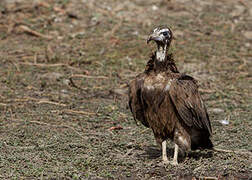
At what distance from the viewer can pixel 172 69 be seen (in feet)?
20.9

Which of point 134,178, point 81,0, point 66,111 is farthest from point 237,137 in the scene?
point 81,0

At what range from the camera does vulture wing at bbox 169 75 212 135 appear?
6109mm

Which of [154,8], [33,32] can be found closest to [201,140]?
[33,32]

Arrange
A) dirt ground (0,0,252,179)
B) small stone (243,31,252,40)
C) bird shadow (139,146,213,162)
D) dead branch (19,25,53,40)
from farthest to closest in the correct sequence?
1. small stone (243,31,252,40)
2. dead branch (19,25,53,40)
3. bird shadow (139,146,213,162)
4. dirt ground (0,0,252,179)

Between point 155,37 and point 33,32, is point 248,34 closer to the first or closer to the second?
point 33,32

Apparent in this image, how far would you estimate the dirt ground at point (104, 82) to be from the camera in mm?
6344

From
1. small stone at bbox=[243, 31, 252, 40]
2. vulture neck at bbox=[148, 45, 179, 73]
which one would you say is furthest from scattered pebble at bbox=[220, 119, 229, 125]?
small stone at bbox=[243, 31, 252, 40]

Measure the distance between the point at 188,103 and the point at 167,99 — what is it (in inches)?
A: 9.3

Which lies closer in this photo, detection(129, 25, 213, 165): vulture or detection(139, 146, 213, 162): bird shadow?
detection(129, 25, 213, 165): vulture

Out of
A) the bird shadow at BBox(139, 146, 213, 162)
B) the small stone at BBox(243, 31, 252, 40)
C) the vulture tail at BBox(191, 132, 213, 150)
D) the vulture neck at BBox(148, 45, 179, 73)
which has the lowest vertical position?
the bird shadow at BBox(139, 146, 213, 162)

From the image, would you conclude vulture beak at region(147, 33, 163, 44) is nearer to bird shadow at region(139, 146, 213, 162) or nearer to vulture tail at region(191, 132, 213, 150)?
vulture tail at region(191, 132, 213, 150)

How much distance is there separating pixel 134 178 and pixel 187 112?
0.93 metres

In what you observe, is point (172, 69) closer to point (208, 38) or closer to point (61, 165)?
point (61, 165)

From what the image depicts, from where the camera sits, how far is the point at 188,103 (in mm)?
6168
